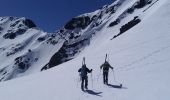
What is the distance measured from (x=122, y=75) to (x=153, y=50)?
278 inches

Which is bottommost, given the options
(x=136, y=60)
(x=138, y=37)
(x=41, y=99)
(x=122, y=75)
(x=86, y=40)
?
(x=41, y=99)

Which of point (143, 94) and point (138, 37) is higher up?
point (138, 37)

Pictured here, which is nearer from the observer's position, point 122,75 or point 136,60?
point 122,75

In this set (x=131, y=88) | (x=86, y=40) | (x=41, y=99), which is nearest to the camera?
(x=131, y=88)

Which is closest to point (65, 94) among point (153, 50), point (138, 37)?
point (153, 50)

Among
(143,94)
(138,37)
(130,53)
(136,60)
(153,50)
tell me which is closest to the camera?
(143,94)

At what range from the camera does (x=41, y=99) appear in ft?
68.5

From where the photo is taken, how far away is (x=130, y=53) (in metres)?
32.0

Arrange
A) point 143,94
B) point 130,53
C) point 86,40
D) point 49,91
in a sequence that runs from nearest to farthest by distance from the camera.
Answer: point 143,94
point 49,91
point 130,53
point 86,40

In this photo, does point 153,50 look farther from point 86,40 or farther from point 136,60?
point 86,40

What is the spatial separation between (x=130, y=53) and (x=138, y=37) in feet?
26.0

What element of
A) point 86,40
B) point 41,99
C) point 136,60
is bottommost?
point 41,99

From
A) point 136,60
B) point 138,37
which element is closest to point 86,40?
point 138,37

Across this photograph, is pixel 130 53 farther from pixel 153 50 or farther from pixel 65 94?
pixel 65 94
